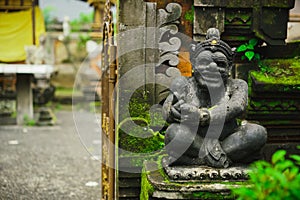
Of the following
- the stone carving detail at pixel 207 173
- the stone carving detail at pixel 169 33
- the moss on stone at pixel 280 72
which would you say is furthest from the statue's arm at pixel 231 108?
the moss on stone at pixel 280 72

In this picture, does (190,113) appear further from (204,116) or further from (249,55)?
(249,55)

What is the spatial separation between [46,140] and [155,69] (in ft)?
20.8

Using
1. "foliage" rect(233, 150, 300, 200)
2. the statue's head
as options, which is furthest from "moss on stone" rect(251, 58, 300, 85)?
"foliage" rect(233, 150, 300, 200)

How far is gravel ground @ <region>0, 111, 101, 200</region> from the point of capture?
609 cm

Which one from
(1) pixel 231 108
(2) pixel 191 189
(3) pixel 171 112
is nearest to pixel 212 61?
(1) pixel 231 108

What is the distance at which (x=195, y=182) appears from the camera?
131 inches

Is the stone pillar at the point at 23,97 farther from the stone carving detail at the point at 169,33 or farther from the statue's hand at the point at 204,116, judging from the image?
the statue's hand at the point at 204,116

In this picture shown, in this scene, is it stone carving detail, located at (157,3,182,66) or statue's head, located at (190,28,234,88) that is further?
stone carving detail, located at (157,3,182,66)

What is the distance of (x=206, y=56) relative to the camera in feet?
11.3

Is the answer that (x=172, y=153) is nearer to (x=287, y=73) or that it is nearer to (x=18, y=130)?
(x=287, y=73)

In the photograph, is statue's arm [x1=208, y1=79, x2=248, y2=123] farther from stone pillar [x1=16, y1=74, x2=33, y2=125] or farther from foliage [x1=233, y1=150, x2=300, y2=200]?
stone pillar [x1=16, y1=74, x2=33, y2=125]

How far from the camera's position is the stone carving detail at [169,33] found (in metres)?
4.50

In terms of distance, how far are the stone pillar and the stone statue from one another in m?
9.17

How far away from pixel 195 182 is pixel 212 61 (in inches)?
40.5
